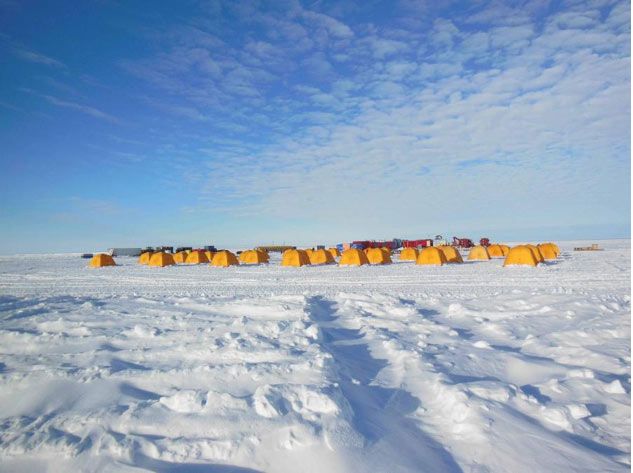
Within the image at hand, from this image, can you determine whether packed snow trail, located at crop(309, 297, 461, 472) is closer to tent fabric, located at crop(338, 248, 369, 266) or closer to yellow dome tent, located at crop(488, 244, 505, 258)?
tent fabric, located at crop(338, 248, 369, 266)

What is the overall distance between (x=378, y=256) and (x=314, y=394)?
23403mm

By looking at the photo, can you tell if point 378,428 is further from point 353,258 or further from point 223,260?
point 223,260

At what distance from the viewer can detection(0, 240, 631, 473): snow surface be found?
106 inches

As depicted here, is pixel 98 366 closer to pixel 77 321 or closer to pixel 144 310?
pixel 77 321

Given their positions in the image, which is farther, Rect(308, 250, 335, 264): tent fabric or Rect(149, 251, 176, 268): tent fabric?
Rect(308, 250, 335, 264): tent fabric

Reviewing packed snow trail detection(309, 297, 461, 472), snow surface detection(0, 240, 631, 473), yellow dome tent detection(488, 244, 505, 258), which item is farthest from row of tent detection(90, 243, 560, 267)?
packed snow trail detection(309, 297, 461, 472)

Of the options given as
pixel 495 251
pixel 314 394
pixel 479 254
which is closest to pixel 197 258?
pixel 479 254

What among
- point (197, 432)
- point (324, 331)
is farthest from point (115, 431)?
point (324, 331)

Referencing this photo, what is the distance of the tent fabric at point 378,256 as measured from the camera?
26172 mm

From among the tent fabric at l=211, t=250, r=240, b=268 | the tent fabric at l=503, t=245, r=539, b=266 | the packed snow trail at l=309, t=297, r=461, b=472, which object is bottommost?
the packed snow trail at l=309, t=297, r=461, b=472

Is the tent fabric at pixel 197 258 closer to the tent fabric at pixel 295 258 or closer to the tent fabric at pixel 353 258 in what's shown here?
the tent fabric at pixel 295 258

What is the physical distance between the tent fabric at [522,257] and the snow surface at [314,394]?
48.8 feet

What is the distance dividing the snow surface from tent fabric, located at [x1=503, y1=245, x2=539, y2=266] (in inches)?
586

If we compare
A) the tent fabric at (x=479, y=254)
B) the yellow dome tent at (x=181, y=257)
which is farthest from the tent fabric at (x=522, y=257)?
the yellow dome tent at (x=181, y=257)
